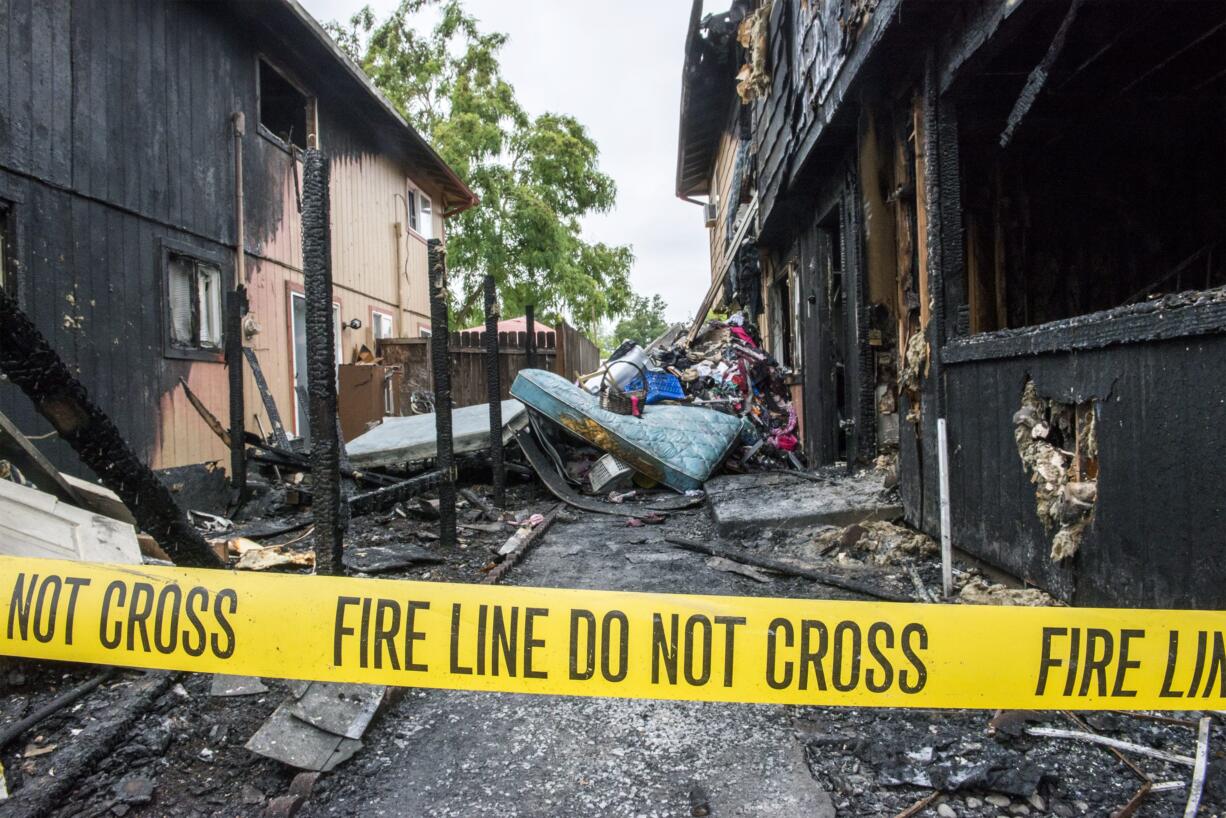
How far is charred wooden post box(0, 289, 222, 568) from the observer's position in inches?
74.5

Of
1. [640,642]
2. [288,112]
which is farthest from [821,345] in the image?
[288,112]

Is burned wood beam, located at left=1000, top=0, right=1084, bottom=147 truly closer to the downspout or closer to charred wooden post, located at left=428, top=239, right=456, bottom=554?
charred wooden post, located at left=428, top=239, right=456, bottom=554

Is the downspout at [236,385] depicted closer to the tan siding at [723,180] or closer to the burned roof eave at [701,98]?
the burned roof eave at [701,98]

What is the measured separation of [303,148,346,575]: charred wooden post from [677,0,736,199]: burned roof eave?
974 cm

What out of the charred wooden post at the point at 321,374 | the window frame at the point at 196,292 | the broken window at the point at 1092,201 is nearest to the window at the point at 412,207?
the window frame at the point at 196,292

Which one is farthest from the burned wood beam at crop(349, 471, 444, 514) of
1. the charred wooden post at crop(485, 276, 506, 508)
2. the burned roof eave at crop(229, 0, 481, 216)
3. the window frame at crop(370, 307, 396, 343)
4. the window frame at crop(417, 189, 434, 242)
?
the window frame at crop(417, 189, 434, 242)

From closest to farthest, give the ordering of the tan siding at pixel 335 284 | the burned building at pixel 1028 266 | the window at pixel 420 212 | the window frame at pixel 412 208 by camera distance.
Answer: the burned building at pixel 1028 266 → the tan siding at pixel 335 284 → the window frame at pixel 412 208 → the window at pixel 420 212

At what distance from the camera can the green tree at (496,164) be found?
2316cm

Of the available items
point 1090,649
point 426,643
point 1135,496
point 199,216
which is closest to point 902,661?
point 1090,649

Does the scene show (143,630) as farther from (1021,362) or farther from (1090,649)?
(1021,362)

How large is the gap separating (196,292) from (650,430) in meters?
5.10

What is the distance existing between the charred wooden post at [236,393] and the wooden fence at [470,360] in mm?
4861

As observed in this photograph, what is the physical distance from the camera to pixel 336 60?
9.77 metres

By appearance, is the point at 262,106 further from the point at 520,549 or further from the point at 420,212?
the point at 520,549
